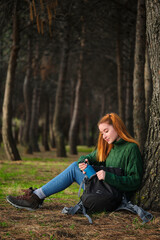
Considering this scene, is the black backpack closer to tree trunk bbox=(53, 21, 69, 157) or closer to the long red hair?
the long red hair

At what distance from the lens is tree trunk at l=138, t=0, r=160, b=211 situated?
14.5 feet

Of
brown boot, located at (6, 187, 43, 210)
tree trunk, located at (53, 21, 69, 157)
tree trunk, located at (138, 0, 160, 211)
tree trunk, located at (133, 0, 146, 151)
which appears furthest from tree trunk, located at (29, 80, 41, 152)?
tree trunk, located at (138, 0, 160, 211)

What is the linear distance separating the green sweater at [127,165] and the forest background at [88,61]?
276 mm

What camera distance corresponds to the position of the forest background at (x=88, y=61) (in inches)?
189

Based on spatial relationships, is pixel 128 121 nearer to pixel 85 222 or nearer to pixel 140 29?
pixel 140 29

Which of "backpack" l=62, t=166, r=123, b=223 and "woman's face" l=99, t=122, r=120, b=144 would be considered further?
"woman's face" l=99, t=122, r=120, b=144

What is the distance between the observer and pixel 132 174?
427 cm

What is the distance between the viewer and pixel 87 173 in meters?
4.25

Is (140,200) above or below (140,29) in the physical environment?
below

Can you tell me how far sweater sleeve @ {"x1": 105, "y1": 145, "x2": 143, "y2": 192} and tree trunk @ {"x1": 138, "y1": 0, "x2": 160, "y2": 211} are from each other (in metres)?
0.19

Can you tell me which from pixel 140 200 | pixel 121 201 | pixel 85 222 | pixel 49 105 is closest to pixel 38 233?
pixel 85 222

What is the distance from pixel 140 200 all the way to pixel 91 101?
29.7 m

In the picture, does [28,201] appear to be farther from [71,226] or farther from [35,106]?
[35,106]

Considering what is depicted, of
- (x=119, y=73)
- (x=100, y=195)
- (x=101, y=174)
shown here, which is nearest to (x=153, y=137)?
(x=101, y=174)
